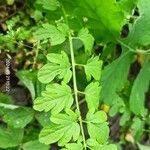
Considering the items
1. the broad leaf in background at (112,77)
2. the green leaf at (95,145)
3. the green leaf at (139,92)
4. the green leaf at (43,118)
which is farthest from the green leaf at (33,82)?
the green leaf at (95,145)

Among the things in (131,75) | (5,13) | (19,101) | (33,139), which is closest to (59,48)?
(33,139)

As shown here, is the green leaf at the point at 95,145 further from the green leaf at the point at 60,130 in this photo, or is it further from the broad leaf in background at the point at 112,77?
the broad leaf in background at the point at 112,77

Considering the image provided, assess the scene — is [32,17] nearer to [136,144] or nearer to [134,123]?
[134,123]


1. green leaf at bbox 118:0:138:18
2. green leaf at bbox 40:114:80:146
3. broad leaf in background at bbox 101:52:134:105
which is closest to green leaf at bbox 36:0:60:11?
green leaf at bbox 118:0:138:18

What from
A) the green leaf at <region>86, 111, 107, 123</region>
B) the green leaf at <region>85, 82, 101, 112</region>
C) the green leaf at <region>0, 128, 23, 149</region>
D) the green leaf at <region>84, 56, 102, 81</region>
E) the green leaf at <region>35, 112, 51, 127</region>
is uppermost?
the green leaf at <region>84, 56, 102, 81</region>

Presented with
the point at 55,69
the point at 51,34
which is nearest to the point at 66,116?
the point at 55,69

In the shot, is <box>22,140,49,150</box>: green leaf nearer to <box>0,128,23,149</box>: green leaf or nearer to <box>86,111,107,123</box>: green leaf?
<box>0,128,23,149</box>: green leaf
